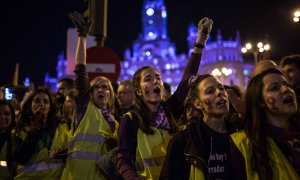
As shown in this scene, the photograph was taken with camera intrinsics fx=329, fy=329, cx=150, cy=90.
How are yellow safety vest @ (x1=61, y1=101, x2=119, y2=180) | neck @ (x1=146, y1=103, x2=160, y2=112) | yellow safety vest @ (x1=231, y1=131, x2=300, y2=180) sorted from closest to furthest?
yellow safety vest @ (x1=231, y1=131, x2=300, y2=180) → neck @ (x1=146, y1=103, x2=160, y2=112) → yellow safety vest @ (x1=61, y1=101, x2=119, y2=180)

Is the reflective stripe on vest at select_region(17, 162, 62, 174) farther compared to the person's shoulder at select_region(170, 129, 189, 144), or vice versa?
the reflective stripe on vest at select_region(17, 162, 62, 174)

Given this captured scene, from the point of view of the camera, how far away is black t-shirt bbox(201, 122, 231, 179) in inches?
121

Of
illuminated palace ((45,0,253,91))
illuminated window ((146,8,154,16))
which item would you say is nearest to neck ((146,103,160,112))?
illuminated palace ((45,0,253,91))

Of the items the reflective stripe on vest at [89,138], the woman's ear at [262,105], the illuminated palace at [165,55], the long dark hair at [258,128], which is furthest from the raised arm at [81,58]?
the illuminated palace at [165,55]

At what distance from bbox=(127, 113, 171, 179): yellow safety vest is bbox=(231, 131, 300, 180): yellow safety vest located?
0.99 m

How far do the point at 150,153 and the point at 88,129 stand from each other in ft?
4.59

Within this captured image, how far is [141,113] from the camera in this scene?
12.8 feet

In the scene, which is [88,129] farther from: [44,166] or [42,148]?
[44,166]

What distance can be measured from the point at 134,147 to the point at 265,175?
149cm

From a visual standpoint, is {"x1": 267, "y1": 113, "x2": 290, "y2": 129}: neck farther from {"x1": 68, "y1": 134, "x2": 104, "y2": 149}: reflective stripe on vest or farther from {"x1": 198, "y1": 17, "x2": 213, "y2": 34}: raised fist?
{"x1": 68, "y1": 134, "x2": 104, "y2": 149}: reflective stripe on vest

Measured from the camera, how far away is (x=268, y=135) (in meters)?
2.94

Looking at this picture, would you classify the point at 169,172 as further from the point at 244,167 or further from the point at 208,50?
the point at 208,50

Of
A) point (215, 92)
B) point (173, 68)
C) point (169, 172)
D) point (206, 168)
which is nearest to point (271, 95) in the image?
point (215, 92)

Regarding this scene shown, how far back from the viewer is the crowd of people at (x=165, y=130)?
293 cm
